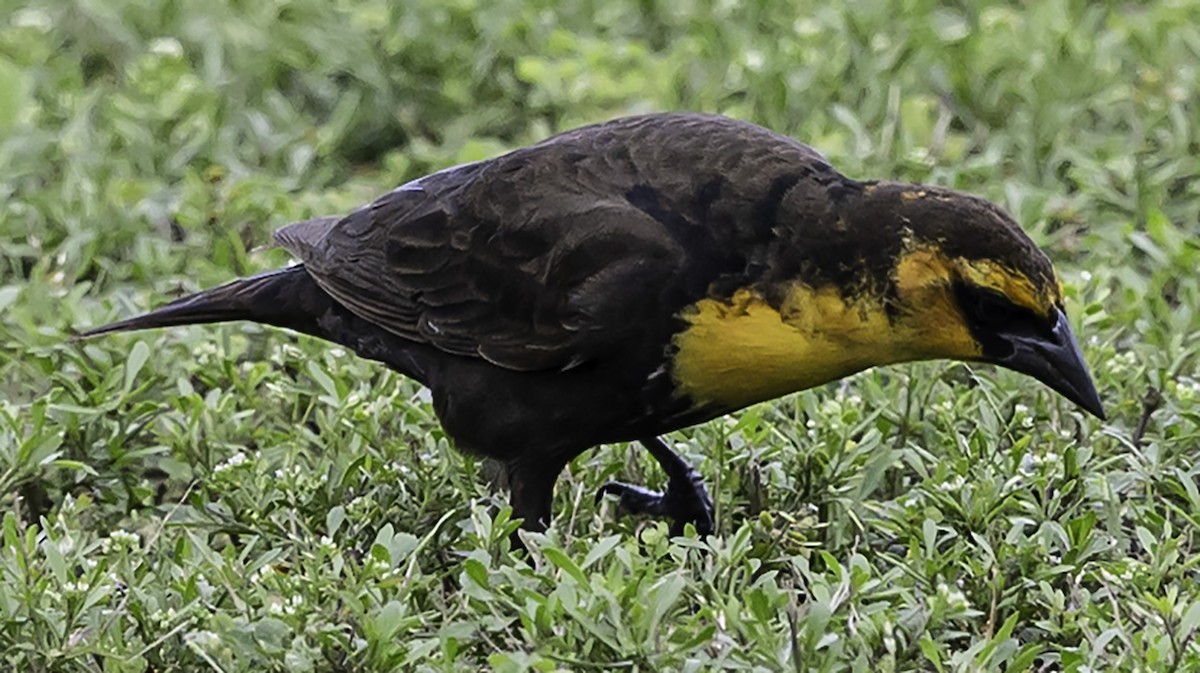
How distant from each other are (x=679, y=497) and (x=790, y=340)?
0.77 meters

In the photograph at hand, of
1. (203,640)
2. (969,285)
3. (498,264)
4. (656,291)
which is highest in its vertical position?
(969,285)

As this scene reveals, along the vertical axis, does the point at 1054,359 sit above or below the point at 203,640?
above

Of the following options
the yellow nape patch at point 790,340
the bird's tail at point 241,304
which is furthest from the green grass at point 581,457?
the yellow nape patch at point 790,340

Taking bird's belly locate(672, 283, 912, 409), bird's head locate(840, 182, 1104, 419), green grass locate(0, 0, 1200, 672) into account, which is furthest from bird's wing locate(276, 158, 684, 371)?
bird's head locate(840, 182, 1104, 419)

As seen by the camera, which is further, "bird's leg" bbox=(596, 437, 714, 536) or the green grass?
"bird's leg" bbox=(596, 437, 714, 536)

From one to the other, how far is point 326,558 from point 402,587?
37 centimetres

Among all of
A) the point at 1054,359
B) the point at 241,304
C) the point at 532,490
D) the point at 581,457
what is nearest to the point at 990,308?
the point at 1054,359

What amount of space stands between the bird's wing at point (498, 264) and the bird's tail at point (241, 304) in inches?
3.4

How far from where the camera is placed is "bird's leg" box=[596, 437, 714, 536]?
480cm

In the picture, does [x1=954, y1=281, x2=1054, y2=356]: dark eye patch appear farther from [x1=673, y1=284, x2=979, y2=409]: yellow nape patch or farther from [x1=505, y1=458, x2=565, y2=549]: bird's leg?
[x1=505, y1=458, x2=565, y2=549]: bird's leg

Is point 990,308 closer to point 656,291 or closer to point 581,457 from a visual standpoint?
point 656,291

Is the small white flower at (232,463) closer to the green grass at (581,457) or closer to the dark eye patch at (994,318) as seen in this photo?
the green grass at (581,457)

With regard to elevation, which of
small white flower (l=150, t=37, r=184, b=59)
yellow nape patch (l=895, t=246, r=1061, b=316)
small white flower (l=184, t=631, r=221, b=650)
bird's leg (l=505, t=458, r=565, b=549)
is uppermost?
yellow nape patch (l=895, t=246, r=1061, b=316)

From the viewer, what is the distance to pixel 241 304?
16.2 ft
